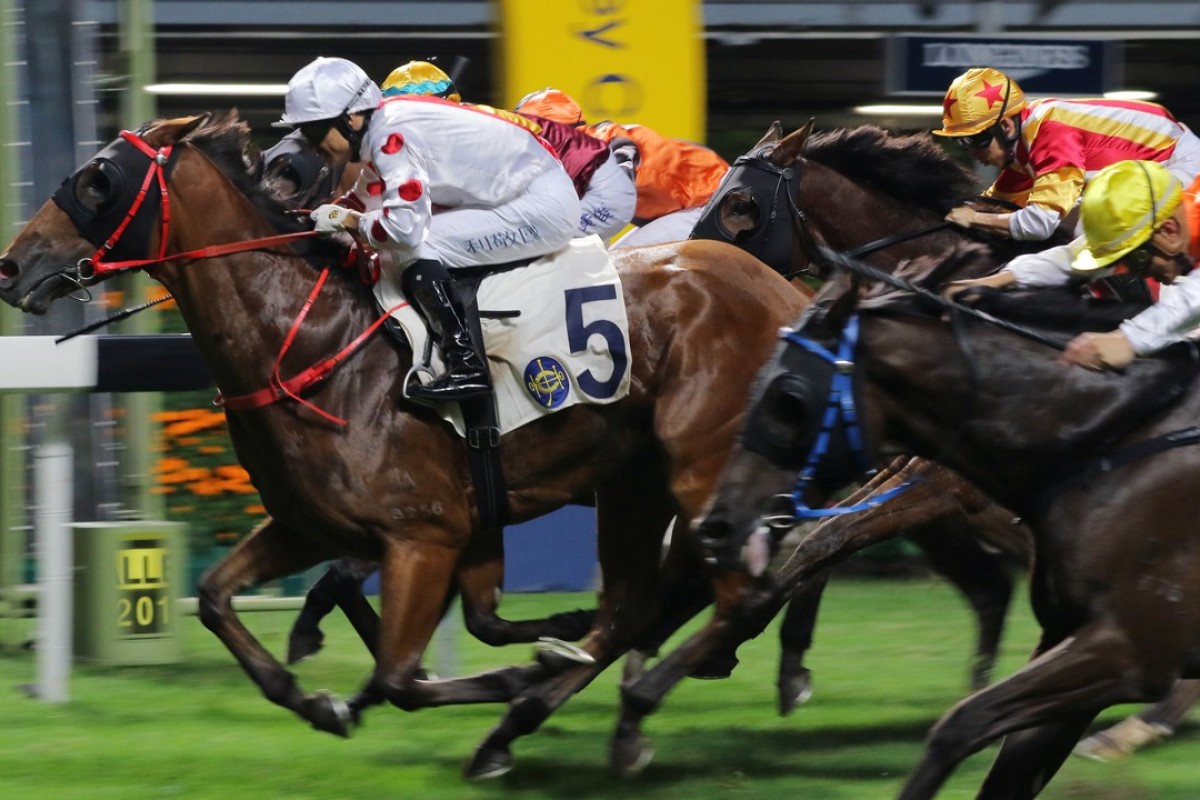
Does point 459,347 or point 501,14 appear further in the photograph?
point 501,14

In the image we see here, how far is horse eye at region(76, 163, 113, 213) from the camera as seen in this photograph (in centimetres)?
500

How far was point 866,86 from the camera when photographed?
10828mm

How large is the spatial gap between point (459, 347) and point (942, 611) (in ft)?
12.7

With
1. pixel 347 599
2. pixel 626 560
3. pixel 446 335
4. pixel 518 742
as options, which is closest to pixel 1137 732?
pixel 626 560

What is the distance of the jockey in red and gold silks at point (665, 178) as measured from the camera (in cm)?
672

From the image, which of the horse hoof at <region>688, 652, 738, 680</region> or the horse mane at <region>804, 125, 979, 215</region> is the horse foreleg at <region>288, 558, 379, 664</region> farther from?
the horse mane at <region>804, 125, 979, 215</region>

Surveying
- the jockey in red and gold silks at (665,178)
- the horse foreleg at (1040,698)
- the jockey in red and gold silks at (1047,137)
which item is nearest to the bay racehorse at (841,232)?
the jockey in red and gold silks at (1047,137)

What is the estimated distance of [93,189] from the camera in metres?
5.03

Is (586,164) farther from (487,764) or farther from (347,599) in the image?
(487,764)

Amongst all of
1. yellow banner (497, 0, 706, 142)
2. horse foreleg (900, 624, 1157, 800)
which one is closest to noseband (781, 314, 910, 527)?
horse foreleg (900, 624, 1157, 800)

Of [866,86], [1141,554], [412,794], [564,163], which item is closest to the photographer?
[1141,554]

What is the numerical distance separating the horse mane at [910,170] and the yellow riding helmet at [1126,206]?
2251 millimetres

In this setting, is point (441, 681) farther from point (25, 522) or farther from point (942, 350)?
point (25, 522)

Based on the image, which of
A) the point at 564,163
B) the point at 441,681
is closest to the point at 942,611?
the point at 564,163
